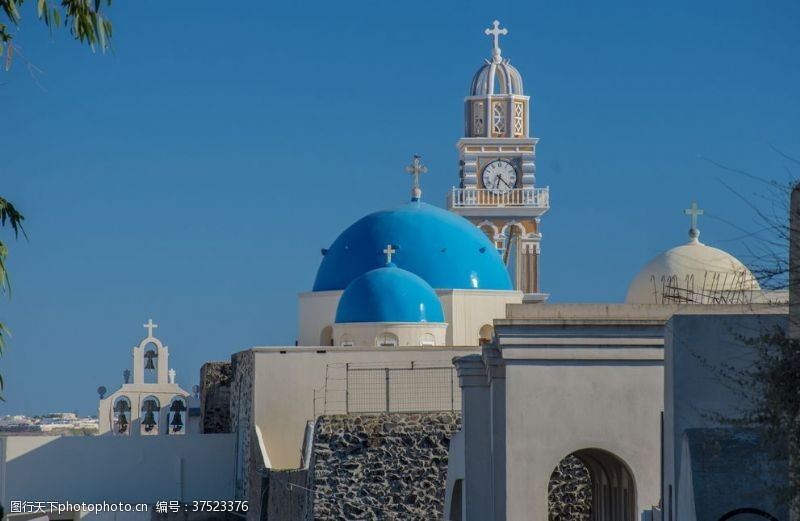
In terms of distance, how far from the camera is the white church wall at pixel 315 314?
4488cm

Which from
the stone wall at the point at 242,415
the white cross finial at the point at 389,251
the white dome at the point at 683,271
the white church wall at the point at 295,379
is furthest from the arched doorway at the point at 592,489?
the white cross finial at the point at 389,251

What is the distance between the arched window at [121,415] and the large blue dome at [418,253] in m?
8.39

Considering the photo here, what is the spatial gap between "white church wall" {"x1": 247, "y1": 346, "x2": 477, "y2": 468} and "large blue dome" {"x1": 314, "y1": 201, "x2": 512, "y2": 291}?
5.90m

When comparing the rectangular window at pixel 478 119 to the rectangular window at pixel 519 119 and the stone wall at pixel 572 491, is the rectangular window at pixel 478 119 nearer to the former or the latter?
the rectangular window at pixel 519 119

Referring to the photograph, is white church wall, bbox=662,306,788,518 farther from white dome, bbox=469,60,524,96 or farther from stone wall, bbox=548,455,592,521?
white dome, bbox=469,60,524,96

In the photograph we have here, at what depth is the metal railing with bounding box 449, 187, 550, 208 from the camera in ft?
219

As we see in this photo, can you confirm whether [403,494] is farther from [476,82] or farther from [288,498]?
[476,82]

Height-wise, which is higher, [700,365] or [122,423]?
[122,423]

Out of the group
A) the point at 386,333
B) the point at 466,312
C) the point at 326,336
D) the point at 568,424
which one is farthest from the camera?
the point at 326,336

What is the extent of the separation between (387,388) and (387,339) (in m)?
2.25

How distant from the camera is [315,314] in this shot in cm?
4528

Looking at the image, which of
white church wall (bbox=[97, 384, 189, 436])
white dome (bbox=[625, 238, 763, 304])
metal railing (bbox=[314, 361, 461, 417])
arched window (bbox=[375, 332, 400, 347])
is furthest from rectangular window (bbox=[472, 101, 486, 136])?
white dome (bbox=[625, 238, 763, 304])

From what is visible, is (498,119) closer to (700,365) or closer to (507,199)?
(507,199)

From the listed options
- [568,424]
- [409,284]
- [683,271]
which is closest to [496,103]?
[409,284]
